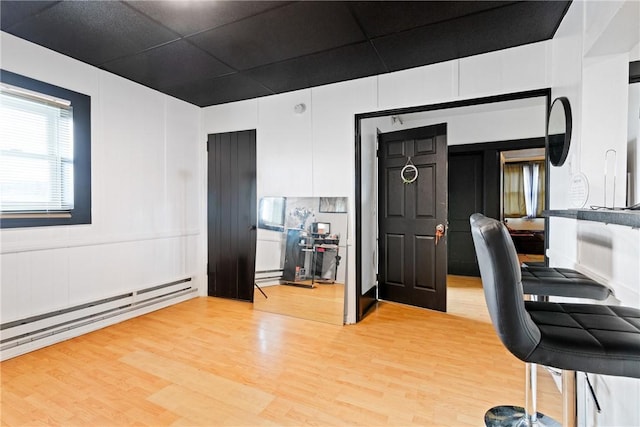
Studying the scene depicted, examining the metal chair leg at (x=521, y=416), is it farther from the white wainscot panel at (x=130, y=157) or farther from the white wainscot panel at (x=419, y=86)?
the white wainscot panel at (x=130, y=157)

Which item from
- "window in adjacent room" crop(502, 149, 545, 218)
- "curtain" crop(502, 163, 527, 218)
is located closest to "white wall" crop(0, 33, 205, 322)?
"window in adjacent room" crop(502, 149, 545, 218)

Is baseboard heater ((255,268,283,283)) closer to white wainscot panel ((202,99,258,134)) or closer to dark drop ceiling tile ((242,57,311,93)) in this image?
white wainscot panel ((202,99,258,134))

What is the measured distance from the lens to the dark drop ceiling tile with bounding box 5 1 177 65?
85.3 inches

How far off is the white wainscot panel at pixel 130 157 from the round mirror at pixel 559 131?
3848 millimetres

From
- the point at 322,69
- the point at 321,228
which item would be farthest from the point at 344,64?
the point at 321,228

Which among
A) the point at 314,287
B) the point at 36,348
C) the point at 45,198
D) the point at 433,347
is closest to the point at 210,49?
the point at 45,198

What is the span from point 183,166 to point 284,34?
2280 mm

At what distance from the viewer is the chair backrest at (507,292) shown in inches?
36.8

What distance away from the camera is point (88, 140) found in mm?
3006

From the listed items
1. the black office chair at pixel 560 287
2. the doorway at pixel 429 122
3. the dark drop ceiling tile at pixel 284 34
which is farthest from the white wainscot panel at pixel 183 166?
the black office chair at pixel 560 287

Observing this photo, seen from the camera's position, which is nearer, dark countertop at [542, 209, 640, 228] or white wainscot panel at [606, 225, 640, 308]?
dark countertop at [542, 209, 640, 228]

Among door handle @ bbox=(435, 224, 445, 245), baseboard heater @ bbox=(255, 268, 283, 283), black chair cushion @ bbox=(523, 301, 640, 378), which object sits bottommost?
baseboard heater @ bbox=(255, 268, 283, 283)

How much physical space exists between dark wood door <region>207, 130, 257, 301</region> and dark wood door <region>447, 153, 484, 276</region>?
3384 millimetres

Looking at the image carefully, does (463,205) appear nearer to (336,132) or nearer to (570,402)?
(336,132)
